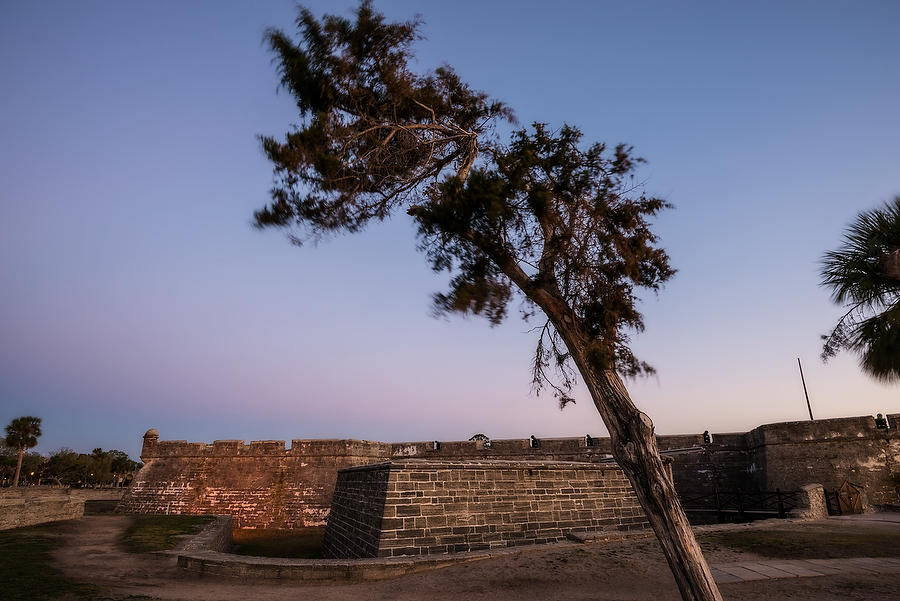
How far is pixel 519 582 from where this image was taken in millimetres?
7105

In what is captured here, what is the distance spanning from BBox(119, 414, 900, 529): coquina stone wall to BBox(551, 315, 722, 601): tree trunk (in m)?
13.3

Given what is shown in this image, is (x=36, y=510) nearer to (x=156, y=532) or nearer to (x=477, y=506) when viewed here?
(x=156, y=532)

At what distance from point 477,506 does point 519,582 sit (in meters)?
3.24

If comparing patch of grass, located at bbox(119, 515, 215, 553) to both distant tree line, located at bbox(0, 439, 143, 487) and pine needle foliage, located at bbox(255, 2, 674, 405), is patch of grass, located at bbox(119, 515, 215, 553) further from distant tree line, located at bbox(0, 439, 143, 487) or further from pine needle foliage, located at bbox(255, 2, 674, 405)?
distant tree line, located at bbox(0, 439, 143, 487)

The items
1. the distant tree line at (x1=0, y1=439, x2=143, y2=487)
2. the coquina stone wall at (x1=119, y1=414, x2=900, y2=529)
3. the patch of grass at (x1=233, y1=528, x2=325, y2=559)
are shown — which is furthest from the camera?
the distant tree line at (x1=0, y1=439, x2=143, y2=487)

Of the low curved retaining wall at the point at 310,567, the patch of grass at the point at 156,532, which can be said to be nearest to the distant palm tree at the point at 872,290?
the low curved retaining wall at the point at 310,567

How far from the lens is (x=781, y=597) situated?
19.3 ft

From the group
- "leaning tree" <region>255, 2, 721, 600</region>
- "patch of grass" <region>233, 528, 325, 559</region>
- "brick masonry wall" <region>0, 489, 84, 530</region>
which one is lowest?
"patch of grass" <region>233, 528, 325, 559</region>

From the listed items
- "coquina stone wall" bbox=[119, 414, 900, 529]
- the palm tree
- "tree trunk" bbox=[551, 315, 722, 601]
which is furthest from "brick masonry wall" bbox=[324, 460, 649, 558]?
the palm tree

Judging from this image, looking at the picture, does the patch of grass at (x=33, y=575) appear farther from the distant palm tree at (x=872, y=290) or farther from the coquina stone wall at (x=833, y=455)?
the coquina stone wall at (x=833, y=455)

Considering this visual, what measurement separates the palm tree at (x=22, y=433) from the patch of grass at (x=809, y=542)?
162ft

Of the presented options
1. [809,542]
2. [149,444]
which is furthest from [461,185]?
[149,444]

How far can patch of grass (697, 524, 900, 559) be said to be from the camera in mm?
8047

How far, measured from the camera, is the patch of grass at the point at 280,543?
14414 millimetres
